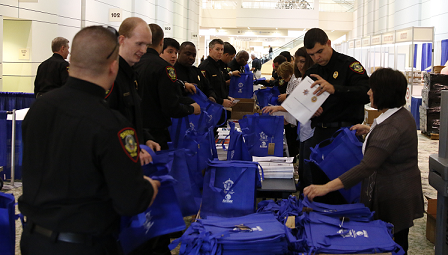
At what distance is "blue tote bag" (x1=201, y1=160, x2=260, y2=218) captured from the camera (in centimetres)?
250

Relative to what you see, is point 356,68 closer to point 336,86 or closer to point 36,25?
point 336,86

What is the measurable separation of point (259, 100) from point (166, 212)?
5135 millimetres

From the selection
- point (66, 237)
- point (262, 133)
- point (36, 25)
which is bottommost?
point (66, 237)

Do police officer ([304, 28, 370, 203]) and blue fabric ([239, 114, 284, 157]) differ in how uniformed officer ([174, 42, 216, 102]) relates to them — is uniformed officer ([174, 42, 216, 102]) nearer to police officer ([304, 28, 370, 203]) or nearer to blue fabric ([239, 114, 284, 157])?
blue fabric ([239, 114, 284, 157])

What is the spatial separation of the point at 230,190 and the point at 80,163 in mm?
1387

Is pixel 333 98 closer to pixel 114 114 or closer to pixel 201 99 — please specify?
pixel 201 99

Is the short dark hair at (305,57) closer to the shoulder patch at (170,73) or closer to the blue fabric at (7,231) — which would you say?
the shoulder patch at (170,73)

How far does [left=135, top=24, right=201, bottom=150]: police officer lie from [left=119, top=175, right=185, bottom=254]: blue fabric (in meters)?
1.43

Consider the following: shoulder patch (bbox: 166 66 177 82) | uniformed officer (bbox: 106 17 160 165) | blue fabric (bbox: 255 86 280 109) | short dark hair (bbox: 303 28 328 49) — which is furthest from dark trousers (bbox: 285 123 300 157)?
uniformed officer (bbox: 106 17 160 165)

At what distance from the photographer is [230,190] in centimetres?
251

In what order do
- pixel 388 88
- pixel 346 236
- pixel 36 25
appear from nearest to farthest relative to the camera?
pixel 346 236 → pixel 388 88 → pixel 36 25

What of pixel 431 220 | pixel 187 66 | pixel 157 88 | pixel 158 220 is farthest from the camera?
pixel 187 66

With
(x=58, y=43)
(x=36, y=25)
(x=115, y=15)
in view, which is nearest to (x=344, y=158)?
(x=58, y=43)

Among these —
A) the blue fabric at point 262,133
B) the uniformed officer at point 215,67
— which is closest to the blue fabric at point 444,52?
the uniformed officer at point 215,67
